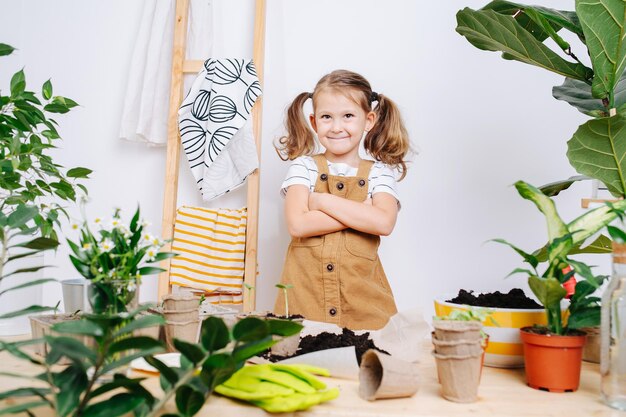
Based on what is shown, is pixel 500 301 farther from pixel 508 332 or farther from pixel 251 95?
pixel 251 95

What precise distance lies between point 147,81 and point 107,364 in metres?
1.85

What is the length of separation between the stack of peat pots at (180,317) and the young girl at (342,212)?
0.84m

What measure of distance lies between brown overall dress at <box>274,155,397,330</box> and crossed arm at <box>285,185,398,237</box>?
57 mm

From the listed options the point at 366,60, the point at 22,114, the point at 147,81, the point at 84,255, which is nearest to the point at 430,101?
the point at 366,60

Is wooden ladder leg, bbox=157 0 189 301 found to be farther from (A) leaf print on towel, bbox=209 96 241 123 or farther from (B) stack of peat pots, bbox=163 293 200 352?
(B) stack of peat pots, bbox=163 293 200 352

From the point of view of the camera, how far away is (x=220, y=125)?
7.12 feet

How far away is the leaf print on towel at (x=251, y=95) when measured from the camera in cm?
219

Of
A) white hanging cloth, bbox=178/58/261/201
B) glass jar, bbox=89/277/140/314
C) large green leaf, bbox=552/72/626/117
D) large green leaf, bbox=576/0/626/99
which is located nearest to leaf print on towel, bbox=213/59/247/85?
white hanging cloth, bbox=178/58/261/201

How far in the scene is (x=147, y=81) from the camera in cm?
233

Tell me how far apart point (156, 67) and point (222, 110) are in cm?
40

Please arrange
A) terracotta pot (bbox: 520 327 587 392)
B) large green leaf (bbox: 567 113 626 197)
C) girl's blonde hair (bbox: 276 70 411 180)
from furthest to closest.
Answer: girl's blonde hair (bbox: 276 70 411 180) < large green leaf (bbox: 567 113 626 197) < terracotta pot (bbox: 520 327 587 392)

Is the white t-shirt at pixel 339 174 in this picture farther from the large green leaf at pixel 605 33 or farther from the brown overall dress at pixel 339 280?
the large green leaf at pixel 605 33

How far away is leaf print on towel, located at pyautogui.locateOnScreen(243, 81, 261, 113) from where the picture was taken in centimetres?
219

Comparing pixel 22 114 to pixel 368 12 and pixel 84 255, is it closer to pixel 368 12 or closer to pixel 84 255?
pixel 84 255
